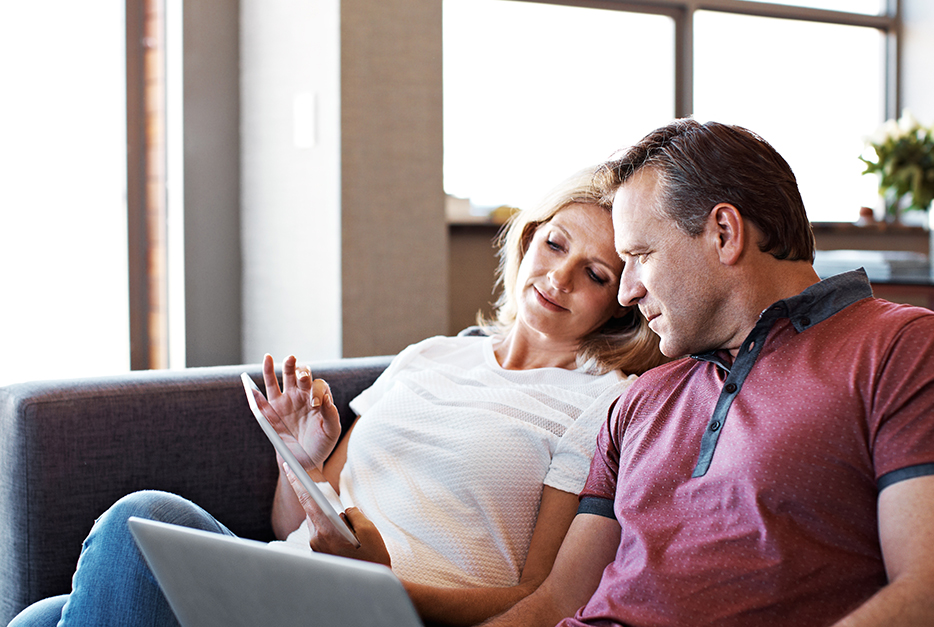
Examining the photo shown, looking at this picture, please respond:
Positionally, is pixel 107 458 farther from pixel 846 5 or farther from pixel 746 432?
pixel 846 5

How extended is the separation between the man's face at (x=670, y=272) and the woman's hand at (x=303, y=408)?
49cm

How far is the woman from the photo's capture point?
1178 mm

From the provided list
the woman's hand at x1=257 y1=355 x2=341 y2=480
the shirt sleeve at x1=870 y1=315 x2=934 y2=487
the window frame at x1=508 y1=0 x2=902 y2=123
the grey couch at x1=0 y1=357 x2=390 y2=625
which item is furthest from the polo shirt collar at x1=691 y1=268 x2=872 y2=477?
the window frame at x1=508 y1=0 x2=902 y2=123

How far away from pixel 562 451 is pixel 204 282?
1751 mm

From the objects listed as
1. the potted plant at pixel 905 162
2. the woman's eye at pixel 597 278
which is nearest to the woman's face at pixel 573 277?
the woman's eye at pixel 597 278

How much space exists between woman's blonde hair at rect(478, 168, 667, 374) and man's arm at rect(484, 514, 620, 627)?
349 millimetres

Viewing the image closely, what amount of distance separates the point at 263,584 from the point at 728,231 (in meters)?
0.63

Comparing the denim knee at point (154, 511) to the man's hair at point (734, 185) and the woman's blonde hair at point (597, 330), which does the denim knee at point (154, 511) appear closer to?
the woman's blonde hair at point (597, 330)

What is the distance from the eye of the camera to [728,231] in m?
1.03

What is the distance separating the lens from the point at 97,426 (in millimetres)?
1469

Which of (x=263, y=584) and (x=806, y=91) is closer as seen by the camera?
(x=263, y=584)

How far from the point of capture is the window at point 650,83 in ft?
11.5

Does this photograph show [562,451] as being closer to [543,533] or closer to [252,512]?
[543,533]

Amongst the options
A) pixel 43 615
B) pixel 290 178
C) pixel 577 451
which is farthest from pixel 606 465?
pixel 290 178
